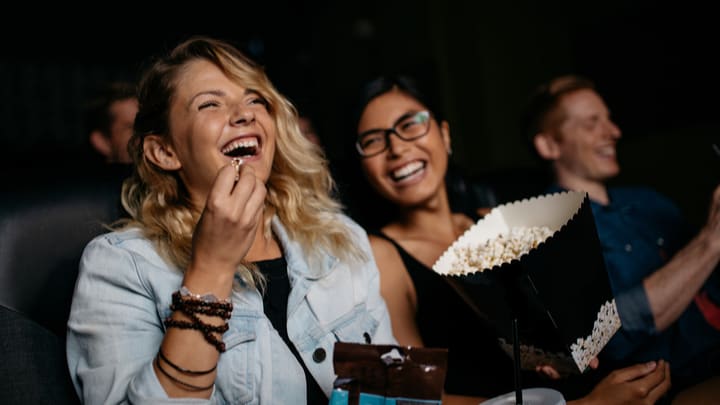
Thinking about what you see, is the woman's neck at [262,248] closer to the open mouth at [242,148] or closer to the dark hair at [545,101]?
the open mouth at [242,148]

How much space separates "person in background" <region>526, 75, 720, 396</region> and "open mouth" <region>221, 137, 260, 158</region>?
1053 mm

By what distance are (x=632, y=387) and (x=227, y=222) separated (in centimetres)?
95

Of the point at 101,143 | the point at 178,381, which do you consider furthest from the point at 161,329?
the point at 101,143

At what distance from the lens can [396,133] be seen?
1752mm

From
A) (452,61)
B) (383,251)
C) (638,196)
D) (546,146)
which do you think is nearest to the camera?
(383,251)

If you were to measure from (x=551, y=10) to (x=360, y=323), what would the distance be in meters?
3.18

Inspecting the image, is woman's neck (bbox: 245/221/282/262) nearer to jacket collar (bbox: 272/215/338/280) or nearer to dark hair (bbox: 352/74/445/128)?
jacket collar (bbox: 272/215/338/280)

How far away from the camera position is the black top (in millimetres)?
1293

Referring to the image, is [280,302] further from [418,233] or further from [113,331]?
[418,233]

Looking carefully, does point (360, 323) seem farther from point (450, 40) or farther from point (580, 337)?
point (450, 40)

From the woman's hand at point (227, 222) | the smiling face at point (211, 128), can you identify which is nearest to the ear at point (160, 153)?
the smiling face at point (211, 128)

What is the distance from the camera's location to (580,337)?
1.15 meters

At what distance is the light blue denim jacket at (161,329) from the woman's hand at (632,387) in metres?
0.51

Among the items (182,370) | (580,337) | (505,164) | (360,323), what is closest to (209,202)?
(182,370)
